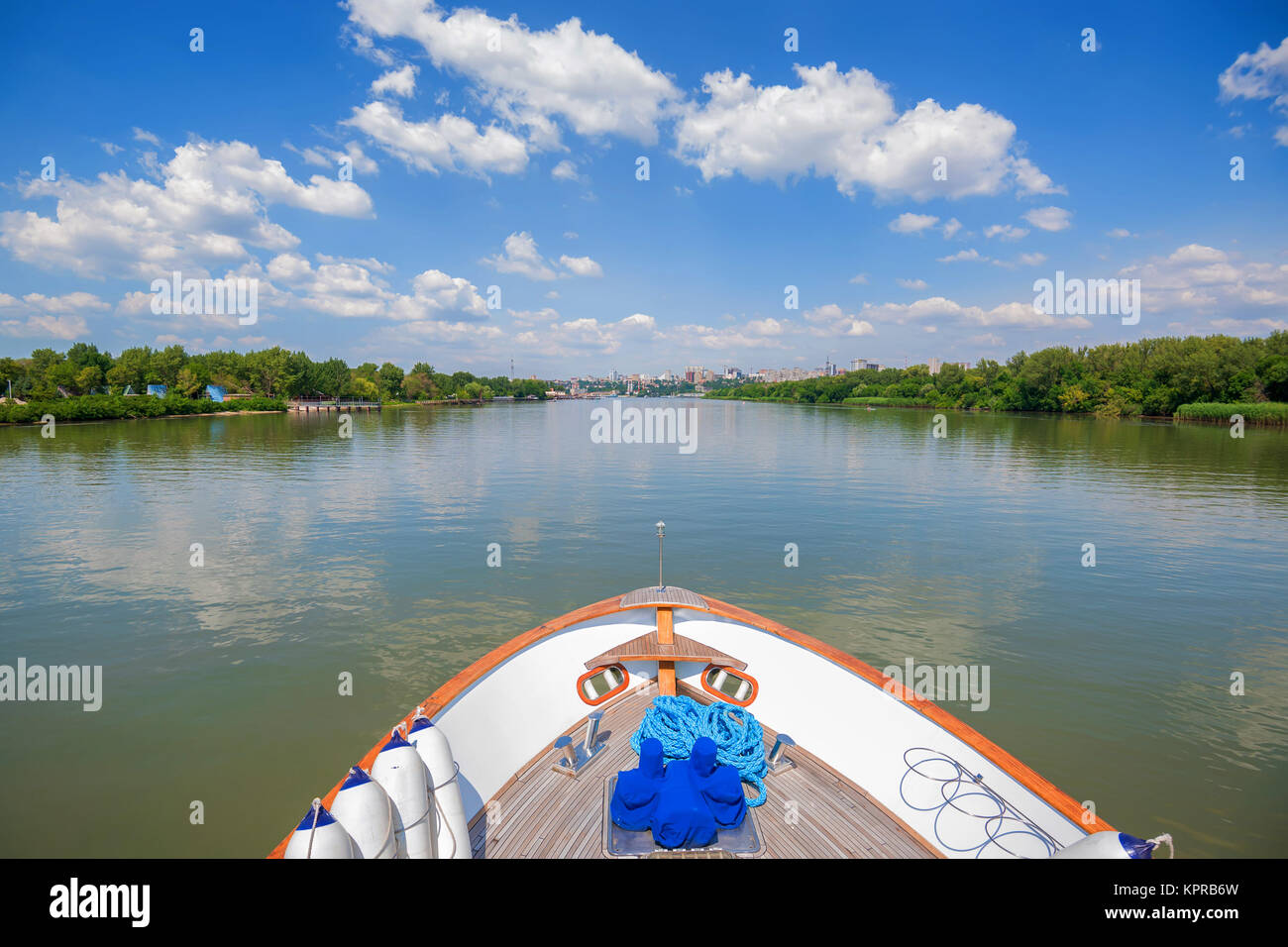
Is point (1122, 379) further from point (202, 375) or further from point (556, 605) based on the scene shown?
point (202, 375)

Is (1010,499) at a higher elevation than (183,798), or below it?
higher

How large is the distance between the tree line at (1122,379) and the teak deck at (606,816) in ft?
266

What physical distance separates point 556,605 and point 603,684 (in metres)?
5.36

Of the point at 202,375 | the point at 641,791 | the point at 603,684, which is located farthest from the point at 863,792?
the point at 202,375

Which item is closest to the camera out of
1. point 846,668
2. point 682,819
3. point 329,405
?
point 682,819

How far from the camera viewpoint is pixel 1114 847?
260 centimetres

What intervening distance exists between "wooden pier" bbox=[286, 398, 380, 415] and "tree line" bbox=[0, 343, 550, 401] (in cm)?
154

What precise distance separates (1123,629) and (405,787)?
1255cm

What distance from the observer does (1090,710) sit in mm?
7738

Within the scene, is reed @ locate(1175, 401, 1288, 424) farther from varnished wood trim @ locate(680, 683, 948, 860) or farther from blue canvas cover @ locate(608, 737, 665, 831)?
blue canvas cover @ locate(608, 737, 665, 831)

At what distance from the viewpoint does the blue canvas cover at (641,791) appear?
4090 millimetres

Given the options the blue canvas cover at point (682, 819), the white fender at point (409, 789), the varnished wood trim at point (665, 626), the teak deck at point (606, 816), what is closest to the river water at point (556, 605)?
the teak deck at point (606, 816)

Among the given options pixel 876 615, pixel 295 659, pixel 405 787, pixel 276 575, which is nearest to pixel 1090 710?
pixel 876 615
